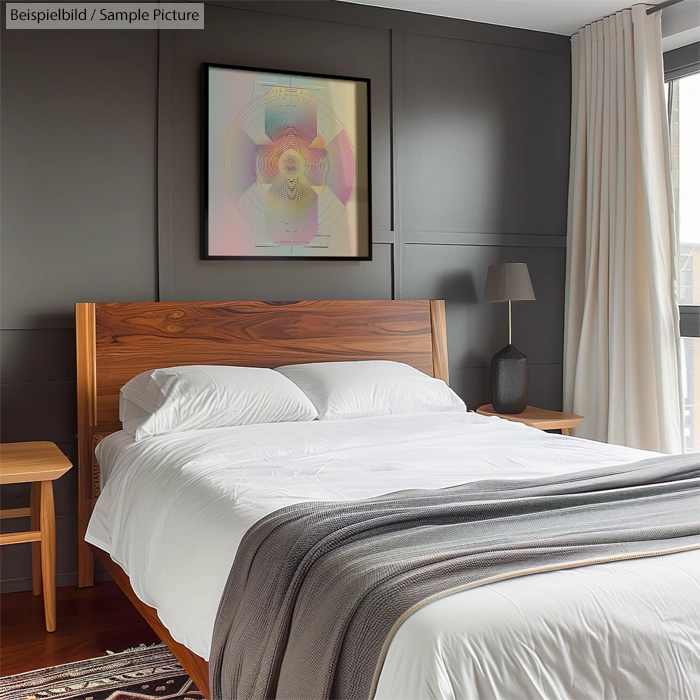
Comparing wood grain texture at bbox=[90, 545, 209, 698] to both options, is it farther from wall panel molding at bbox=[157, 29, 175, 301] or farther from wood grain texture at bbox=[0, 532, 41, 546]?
wall panel molding at bbox=[157, 29, 175, 301]

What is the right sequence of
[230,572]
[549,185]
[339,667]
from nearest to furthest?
[339,667] → [230,572] → [549,185]

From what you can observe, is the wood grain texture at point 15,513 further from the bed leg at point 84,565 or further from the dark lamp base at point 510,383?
the dark lamp base at point 510,383

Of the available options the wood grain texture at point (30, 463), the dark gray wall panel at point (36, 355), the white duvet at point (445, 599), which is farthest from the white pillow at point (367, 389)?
→ the wood grain texture at point (30, 463)

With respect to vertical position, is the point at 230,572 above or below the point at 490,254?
below

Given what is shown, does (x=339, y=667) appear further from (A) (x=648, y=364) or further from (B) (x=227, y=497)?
(A) (x=648, y=364)

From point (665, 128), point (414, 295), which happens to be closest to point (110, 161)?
point (414, 295)

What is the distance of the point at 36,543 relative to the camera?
3.08 meters

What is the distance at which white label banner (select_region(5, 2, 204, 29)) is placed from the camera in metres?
3.17

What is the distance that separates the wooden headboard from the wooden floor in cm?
20

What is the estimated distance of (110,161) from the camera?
3340 mm

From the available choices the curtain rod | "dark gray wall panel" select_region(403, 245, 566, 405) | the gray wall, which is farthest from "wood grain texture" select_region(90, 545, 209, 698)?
the curtain rod

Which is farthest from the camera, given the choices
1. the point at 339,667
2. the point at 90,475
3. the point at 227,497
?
the point at 90,475

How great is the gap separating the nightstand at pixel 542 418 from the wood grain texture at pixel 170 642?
1860mm

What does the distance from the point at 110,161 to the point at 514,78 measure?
7.12ft
